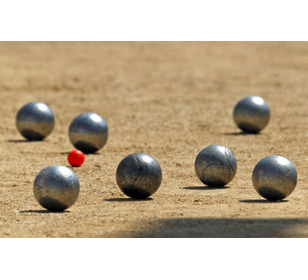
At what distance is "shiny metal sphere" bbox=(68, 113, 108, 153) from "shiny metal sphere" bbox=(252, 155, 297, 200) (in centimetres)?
685

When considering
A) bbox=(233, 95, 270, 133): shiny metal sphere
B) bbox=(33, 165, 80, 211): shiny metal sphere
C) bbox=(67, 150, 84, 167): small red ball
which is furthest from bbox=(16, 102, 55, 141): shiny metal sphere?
bbox=(33, 165, 80, 211): shiny metal sphere

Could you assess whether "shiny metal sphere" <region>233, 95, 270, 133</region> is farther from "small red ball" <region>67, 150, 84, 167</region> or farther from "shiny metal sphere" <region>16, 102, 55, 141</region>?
"small red ball" <region>67, 150, 84, 167</region>

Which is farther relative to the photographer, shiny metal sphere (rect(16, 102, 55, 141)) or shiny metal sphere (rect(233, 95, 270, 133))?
shiny metal sphere (rect(233, 95, 270, 133))

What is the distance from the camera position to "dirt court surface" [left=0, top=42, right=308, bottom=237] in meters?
11.6

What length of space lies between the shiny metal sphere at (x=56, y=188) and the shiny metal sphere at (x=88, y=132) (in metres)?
6.82

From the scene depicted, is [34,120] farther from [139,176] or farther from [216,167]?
[139,176]

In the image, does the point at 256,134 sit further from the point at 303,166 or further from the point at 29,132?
the point at 29,132

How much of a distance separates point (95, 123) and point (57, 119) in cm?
685

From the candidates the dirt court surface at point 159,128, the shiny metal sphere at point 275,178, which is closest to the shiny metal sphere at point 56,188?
the dirt court surface at point 159,128

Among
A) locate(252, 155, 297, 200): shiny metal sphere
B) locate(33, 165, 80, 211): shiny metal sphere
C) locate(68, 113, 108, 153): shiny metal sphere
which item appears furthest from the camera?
locate(68, 113, 108, 153): shiny metal sphere

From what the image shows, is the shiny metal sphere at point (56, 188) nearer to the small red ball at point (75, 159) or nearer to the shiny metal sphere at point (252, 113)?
the small red ball at point (75, 159)

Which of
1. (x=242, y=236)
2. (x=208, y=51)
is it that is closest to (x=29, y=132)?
(x=242, y=236)

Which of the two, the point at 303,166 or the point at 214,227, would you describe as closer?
the point at 214,227

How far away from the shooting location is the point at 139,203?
42.7 ft
